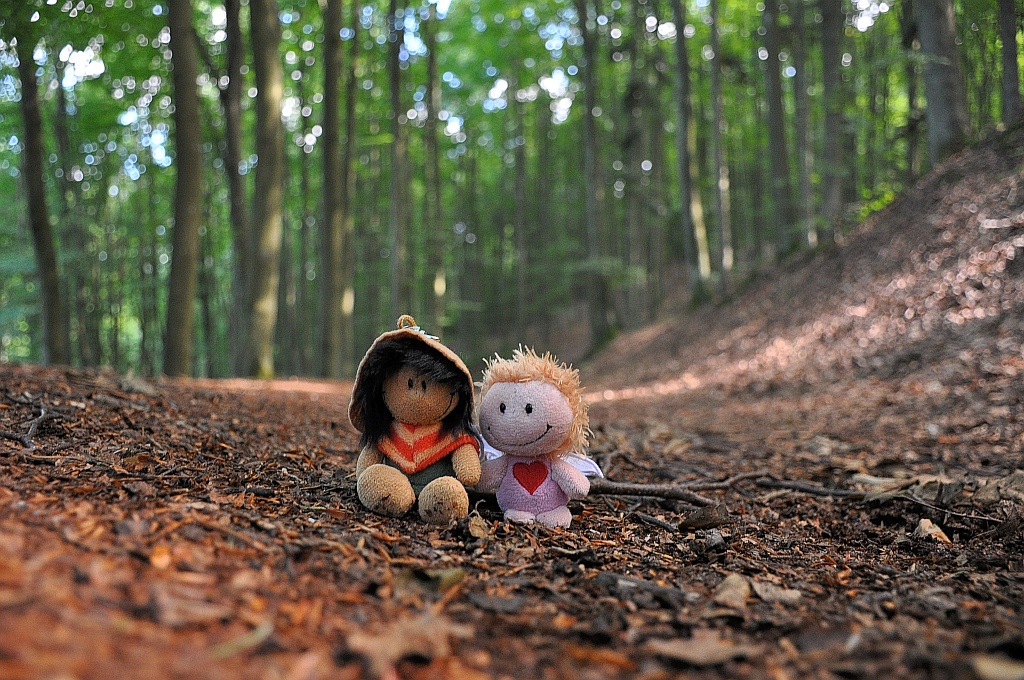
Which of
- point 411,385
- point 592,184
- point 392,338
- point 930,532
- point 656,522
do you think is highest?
point 592,184

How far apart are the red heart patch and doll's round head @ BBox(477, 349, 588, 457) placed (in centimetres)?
6

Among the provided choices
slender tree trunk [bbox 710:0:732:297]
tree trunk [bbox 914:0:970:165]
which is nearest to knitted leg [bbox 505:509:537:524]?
tree trunk [bbox 914:0:970:165]

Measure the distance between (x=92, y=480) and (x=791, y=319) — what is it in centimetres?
1018

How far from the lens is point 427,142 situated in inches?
709

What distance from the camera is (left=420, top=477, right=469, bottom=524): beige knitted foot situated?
254cm

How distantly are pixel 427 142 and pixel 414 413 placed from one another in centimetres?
1631

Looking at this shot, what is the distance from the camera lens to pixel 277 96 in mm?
9484

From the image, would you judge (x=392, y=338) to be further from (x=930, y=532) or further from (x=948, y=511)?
(x=948, y=511)

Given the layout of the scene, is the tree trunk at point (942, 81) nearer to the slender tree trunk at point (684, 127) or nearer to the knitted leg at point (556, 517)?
the slender tree trunk at point (684, 127)

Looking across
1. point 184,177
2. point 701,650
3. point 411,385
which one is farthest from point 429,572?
point 184,177

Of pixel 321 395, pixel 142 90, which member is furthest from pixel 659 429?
pixel 142 90

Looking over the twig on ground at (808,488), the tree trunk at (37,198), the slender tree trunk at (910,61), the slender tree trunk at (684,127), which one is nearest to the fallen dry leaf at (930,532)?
the twig on ground at (808,488)

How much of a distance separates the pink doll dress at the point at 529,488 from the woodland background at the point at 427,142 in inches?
254

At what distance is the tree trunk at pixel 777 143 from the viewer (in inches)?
555
